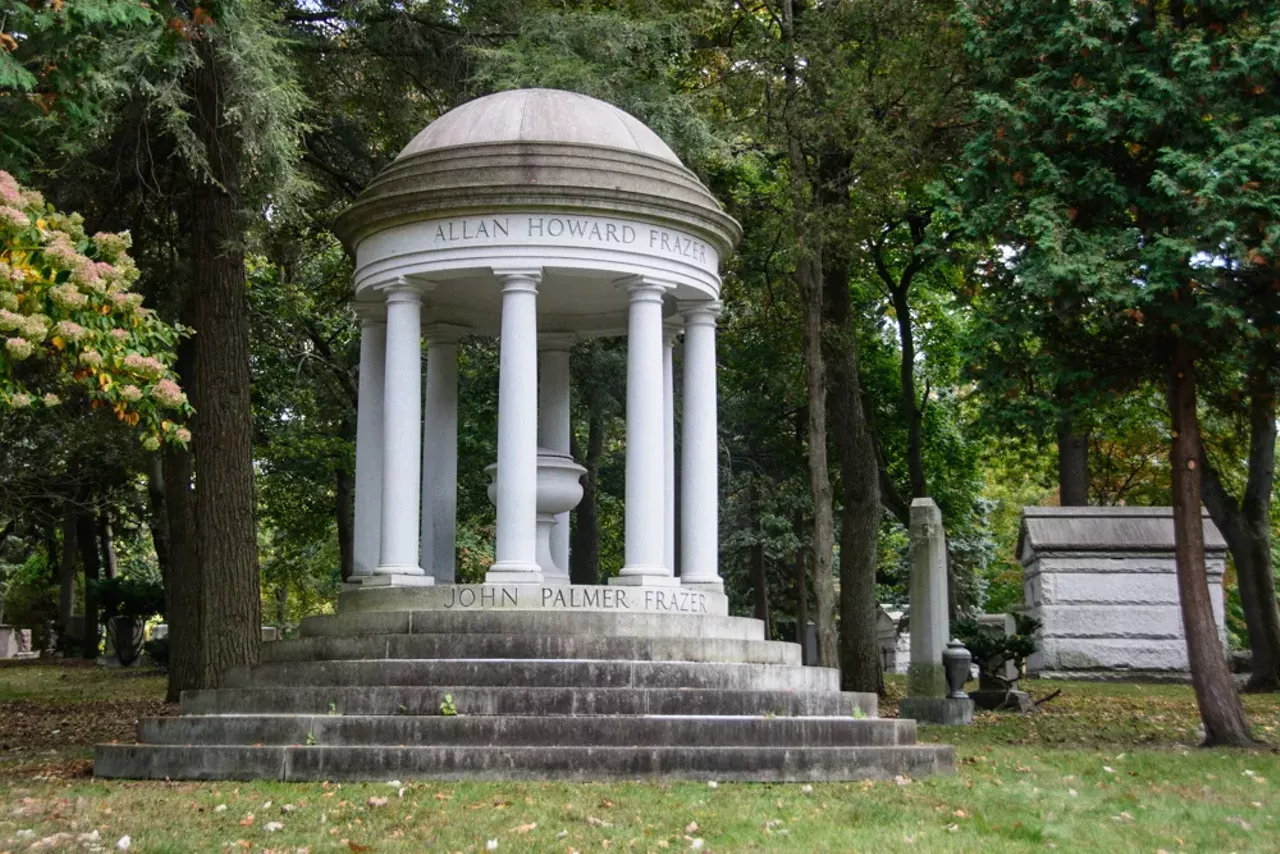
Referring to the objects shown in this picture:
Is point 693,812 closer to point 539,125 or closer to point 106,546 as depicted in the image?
point 539,125

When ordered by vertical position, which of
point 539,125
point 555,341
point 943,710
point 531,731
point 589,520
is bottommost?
point 943,710

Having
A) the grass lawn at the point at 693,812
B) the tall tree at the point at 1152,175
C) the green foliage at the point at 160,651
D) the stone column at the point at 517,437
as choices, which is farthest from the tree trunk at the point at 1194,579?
the green foliage at the point at 160,651

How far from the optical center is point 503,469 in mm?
13578

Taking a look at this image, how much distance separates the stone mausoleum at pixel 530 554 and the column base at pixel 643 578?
22 mm

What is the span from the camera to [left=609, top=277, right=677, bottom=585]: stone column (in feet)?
46.1

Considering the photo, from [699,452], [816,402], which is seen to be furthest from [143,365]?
[816,402]

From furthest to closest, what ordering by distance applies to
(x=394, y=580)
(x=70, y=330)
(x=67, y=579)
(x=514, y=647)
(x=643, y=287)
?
(x=67, y=579), (x=643, y=287), (x=394, y=580), (x=514, y=647), (x=70, y=330)

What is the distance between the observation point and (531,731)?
10789 millimetres

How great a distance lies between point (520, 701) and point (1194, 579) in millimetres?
7428

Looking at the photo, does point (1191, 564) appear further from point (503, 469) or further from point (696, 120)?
point (696, 120)

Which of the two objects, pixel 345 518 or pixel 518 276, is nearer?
pixel 518 276

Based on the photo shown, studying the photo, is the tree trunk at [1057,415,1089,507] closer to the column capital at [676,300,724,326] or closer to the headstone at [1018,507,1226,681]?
the headstone at [1018,507,1226,681]

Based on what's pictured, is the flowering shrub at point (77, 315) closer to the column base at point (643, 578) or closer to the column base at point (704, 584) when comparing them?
the column base at point (643, 578)

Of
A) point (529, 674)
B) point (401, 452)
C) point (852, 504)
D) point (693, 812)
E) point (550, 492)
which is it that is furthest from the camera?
point (852, 504)
